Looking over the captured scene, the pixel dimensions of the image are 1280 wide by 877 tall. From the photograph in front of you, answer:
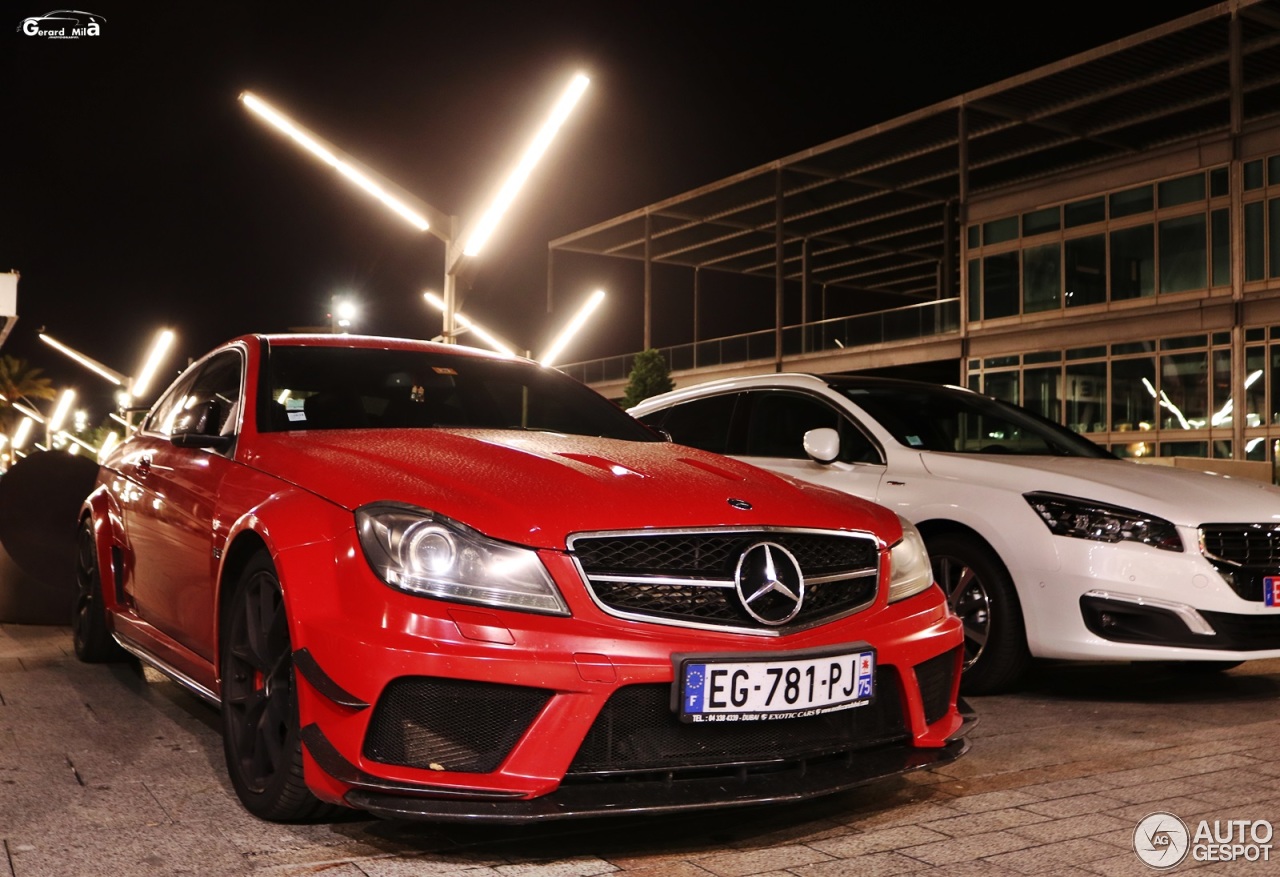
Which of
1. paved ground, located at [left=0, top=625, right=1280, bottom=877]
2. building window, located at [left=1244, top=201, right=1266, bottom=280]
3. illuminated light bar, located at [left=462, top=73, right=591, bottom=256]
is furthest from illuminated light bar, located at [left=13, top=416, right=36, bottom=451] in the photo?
paved ground, located at [left=0, top=625, right=1280, bottom=877]

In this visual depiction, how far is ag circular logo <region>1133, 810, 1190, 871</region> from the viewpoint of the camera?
3225mm

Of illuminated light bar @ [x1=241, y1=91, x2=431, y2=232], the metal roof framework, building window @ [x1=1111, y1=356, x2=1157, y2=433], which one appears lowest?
building window @ [x1=1111, y1=356, x2=1157, y2=433]

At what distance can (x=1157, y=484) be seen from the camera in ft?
18.5

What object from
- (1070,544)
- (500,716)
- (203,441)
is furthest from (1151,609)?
(203,441)

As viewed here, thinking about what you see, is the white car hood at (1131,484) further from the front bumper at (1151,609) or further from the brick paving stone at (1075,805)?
the brick paving stone at (1075,805)

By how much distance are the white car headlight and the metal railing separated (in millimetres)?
30174

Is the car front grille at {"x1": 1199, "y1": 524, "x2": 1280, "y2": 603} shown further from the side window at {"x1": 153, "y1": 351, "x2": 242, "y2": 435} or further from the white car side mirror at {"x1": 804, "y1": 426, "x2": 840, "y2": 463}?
the side window at {"x1": 153, "y1": 351, "x2": 242, "y2": 435}

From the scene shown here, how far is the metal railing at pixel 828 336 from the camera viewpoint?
33750mm

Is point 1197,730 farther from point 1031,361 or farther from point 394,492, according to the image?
point 1031,361

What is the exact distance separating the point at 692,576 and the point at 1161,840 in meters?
1.49

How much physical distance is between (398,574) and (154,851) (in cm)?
100

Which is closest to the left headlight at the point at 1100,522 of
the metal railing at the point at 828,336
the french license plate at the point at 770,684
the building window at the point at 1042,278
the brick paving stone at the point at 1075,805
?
the brick paving stone at the point at 1075,805

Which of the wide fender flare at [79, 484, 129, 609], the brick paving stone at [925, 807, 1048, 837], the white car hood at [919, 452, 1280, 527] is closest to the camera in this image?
the brick paving stone at [925, 807, 1048, 837]

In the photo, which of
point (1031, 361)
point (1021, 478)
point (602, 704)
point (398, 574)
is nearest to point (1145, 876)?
point (602, 704)
